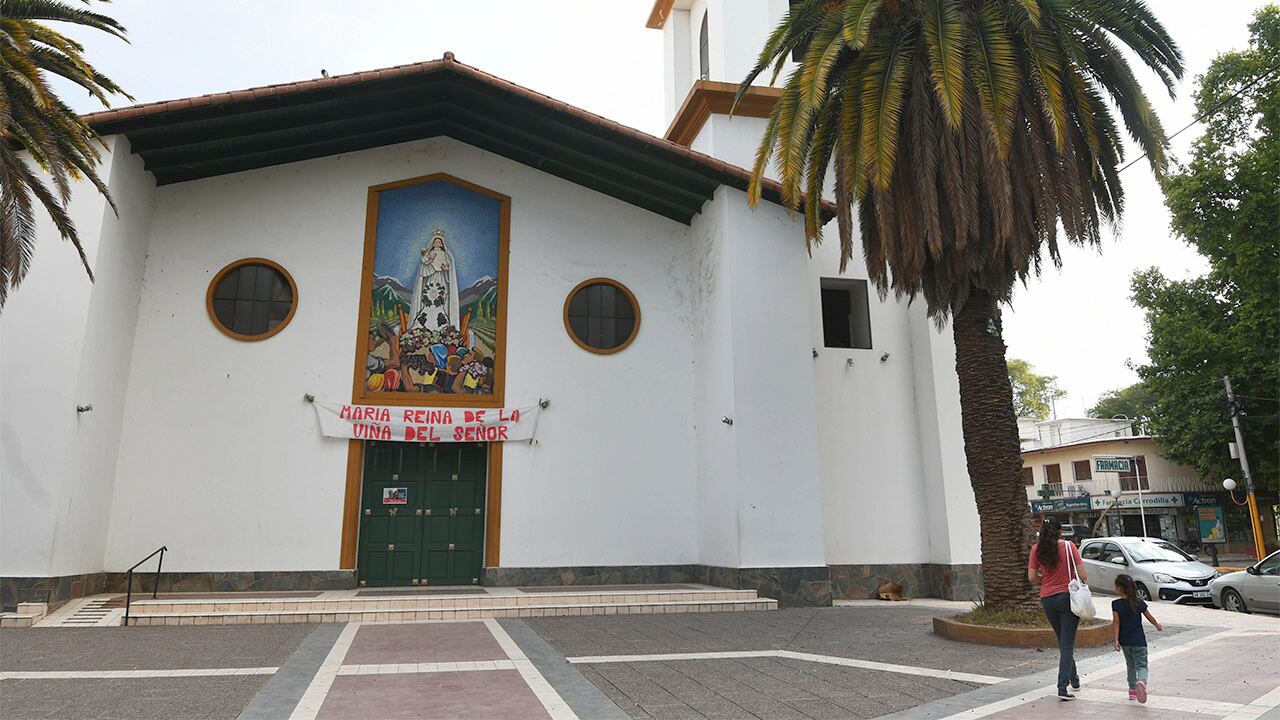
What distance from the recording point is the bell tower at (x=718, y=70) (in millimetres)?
17125

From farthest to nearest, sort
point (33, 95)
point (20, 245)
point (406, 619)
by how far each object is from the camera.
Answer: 1. point (406, 619)
2. point (20, 245)
3. point (33, 95)

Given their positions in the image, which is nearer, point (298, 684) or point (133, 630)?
point (298, 684)

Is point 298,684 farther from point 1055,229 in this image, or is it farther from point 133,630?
point 1055,229

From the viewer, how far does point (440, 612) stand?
1152 cm

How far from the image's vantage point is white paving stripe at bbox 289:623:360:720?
605 centimetres

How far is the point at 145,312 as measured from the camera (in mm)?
13586

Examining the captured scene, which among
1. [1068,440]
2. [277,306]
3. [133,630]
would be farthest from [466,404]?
[1068,440]

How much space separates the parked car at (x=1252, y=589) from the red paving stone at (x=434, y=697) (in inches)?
591

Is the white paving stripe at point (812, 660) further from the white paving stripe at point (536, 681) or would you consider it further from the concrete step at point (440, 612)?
the concrete step at point (440, 612)

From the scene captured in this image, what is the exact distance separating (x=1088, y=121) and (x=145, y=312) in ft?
48.4

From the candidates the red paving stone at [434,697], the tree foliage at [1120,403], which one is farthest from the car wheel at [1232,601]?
the tree foliage at [1120,403]

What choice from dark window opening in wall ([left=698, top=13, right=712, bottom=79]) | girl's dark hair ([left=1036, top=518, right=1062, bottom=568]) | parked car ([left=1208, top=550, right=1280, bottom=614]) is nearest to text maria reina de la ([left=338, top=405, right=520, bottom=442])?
girl's dark hair ([left=1036, top=518, right=1062, bottom=568])

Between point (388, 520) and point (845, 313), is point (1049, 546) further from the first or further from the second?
point (388, 520)

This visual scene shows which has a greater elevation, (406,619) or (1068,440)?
(1068,440)
